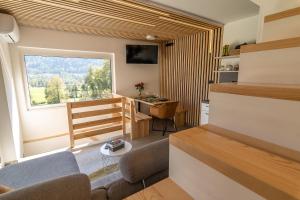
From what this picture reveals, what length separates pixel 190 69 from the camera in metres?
4.19

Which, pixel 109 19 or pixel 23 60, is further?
pixel 23 60

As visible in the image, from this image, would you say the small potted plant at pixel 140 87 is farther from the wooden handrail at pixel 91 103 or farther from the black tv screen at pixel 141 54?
the wooden handrail at pixel 91 103

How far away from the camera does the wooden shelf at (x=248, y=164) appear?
1.49 ft

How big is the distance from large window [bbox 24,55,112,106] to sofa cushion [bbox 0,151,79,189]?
236 cm

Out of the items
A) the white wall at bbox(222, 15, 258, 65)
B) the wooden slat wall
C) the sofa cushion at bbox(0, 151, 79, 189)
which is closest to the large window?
the wooden slat wall

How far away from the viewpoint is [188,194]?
0.76 metres

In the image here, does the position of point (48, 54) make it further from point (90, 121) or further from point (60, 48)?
point (90, 121)

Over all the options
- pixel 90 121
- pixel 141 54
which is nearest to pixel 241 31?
pixel 141 54

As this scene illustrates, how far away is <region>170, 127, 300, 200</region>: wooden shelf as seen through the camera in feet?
1.49

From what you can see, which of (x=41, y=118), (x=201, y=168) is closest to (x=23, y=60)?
(x=41, y=118)

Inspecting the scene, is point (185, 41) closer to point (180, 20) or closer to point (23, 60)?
point (180, 20)

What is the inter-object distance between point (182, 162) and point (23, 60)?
3.98 metres

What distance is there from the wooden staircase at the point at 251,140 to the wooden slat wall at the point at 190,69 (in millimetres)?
2845

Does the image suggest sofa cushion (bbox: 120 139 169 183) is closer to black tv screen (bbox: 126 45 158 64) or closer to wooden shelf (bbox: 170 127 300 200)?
wooden shelf (bbox: 170 127 300 200)
